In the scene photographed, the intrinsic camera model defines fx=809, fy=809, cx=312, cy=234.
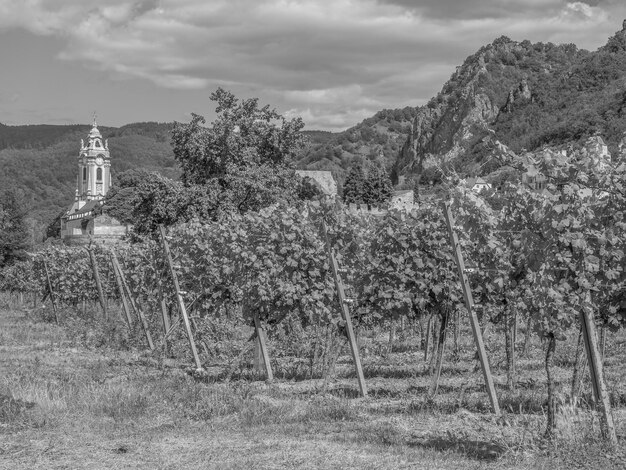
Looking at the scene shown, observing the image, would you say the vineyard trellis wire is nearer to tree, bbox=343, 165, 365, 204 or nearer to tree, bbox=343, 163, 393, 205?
tree, bbox=343, 163, 393, 205

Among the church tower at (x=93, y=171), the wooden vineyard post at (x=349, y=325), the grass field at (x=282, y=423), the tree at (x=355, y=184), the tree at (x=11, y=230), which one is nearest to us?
the grass field at (x=282, y=423)

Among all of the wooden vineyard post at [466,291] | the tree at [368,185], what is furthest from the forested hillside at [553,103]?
the wooden vineyard post at [466,291]

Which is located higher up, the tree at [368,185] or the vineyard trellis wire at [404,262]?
the tree at [368,185]

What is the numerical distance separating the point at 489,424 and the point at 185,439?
3.27 m

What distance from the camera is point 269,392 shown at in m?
11.5

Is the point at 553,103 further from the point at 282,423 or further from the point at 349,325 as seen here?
the point at 282,423

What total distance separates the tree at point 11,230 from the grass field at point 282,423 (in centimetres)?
4306

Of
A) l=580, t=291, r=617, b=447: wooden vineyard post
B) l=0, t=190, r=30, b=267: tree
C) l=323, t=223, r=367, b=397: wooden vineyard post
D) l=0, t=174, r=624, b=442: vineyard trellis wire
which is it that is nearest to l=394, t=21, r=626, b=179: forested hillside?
l=0, t=190, r=30, b=267: tree

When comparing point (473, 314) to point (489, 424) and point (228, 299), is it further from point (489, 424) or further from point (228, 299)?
point (228, 299)

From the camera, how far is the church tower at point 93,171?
148m

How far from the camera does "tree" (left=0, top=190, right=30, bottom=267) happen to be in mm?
54656

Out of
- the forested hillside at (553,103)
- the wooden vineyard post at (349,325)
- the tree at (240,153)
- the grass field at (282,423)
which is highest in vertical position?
the forested hillside at (553,103)

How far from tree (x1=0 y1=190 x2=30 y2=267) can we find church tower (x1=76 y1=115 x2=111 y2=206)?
91.3 m

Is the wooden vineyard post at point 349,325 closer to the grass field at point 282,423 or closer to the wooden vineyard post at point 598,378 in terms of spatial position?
the grass field at point 282,423
